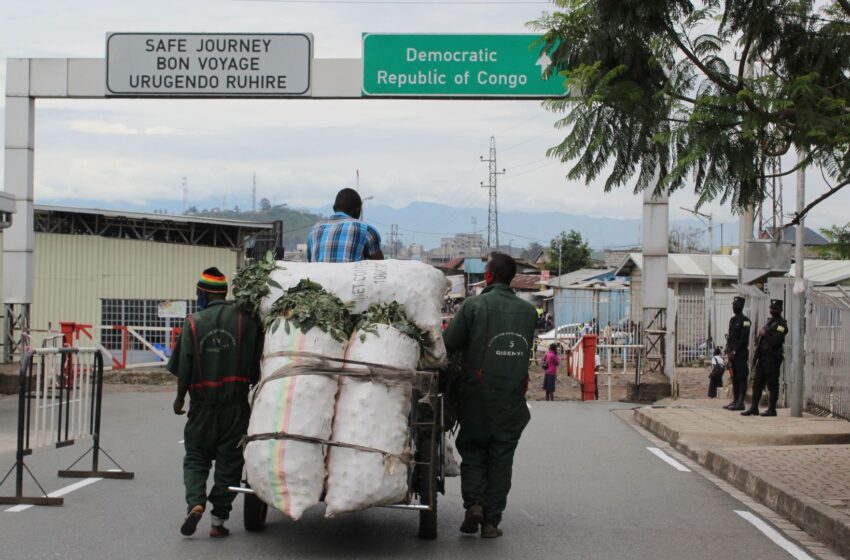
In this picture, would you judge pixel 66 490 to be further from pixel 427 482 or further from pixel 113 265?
pixel 113 265

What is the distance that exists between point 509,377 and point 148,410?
41.0ft

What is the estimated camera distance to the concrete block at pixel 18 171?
2433 cm

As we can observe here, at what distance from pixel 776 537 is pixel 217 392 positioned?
4.26 m

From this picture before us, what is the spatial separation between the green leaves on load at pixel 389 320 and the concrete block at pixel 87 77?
17280 mm

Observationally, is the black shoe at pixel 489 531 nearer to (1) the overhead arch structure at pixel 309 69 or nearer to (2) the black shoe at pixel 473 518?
(2) the black shoe at pixel 473 518

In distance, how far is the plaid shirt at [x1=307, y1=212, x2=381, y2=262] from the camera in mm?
8727

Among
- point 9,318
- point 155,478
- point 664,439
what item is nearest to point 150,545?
point 155,478

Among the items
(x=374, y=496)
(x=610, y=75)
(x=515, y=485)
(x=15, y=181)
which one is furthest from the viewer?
(x=15, y=181)

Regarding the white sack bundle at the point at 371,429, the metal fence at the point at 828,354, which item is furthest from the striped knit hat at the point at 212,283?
the metal fence at the point at 828,354

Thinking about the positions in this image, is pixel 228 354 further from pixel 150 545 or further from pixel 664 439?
pixel 664 439

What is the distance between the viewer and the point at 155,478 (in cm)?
1103

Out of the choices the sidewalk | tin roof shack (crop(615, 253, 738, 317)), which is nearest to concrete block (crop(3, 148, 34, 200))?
the sidewalk

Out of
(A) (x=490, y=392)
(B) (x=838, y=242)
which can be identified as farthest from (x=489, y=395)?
(B) (x=838, y=242)

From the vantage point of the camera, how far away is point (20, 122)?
79.7ft
